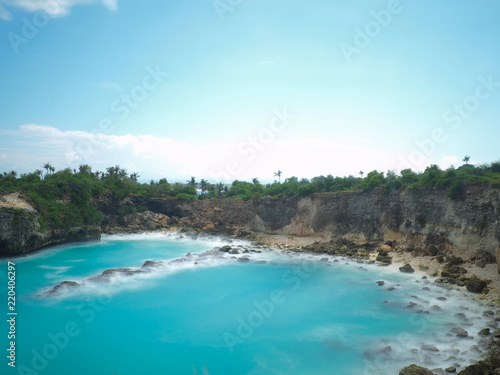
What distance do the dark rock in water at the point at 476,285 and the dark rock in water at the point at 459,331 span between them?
6481 mm

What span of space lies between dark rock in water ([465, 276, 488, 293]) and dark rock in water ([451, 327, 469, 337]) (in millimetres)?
6481

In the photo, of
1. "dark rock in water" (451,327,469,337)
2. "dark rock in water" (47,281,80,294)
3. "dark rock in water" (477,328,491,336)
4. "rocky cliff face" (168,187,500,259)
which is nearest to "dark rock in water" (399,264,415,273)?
"rocky cliff face" (168,187,500,259)

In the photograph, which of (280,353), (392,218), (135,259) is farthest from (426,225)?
(135,259)

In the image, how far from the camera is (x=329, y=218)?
39750mm

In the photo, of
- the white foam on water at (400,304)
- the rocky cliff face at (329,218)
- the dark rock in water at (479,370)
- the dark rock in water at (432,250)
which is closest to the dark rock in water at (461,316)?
the white foam on water at (400,304)

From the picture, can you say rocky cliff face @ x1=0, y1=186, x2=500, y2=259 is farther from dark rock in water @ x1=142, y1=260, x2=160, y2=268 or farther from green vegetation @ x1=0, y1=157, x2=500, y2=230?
dark rock in water @ x1=142, y1=260, x2=160, y2=268

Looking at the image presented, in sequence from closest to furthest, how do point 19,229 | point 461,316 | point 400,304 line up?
point 461,316 → point 400,304 → point 19,229

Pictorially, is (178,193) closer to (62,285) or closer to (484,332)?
(62,285)

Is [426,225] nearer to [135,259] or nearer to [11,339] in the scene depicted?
[135,259]

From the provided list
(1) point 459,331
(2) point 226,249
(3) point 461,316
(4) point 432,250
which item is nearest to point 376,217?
(4) point 432,250

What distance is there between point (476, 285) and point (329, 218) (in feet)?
61.9

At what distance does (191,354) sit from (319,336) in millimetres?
7041

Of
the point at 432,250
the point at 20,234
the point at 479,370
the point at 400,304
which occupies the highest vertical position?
the point at 20,234

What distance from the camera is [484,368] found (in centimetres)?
1256
